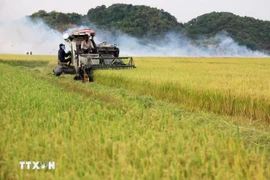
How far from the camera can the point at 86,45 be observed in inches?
738

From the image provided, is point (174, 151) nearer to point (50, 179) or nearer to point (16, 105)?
point (50, 179)

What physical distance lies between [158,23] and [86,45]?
64.9 meters

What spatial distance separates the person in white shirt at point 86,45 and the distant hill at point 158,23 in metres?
62.2

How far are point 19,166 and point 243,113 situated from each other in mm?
6146

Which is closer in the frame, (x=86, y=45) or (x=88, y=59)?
(x=88, y=59)

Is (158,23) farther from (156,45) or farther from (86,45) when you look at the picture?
(86,45)

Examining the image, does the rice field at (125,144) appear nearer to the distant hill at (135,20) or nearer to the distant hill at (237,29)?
the distant hill at (135,20)

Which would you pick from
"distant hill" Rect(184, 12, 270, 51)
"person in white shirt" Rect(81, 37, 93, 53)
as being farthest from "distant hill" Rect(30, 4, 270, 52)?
"person in white shirt" Rect(81, 37, 93, 53)

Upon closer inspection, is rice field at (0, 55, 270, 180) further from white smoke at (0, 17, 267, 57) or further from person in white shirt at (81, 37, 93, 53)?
white smoke at (0, 17, 267, 57)

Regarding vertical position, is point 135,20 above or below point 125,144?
above

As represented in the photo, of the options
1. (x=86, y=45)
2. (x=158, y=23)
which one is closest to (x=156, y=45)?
(x=158, y=23)

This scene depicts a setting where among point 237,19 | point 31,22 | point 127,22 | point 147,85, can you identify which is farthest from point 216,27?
point 147,85

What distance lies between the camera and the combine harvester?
57.4 ft

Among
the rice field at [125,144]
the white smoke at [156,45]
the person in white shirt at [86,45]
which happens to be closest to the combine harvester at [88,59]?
the person in white shirt at [86,45]
